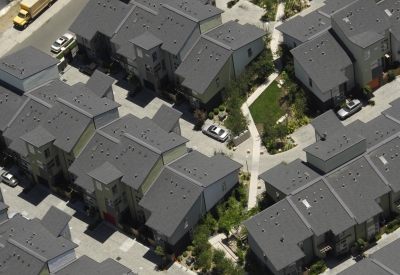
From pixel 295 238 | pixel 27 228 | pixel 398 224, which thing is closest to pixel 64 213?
pixel 27 228

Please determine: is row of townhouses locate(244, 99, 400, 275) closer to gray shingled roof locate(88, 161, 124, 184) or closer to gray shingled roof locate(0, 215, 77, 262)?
gray shingled roof locate(88, 161, 124, 184)

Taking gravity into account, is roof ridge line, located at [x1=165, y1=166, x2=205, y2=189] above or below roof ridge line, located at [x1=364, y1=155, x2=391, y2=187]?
below

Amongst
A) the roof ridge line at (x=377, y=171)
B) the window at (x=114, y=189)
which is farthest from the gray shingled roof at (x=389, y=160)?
the window at (x=114, y=189)

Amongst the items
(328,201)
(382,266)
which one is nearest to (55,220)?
(328,201)

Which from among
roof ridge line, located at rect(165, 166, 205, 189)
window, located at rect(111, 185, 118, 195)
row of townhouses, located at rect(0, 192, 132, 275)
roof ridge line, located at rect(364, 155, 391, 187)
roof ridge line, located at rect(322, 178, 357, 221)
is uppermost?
roof ridge line, located at rect(364, 155, 391, 187)

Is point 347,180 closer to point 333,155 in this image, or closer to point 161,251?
point 333,155

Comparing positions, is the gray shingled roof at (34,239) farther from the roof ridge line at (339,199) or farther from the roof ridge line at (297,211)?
the roof ridge line at (339,199)

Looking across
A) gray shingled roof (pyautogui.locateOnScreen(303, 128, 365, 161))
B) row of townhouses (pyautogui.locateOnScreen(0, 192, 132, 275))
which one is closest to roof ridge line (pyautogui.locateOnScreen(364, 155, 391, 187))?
gray shingled roof (pyautogui.locateOnScreen(303, 128, 365, 161))
